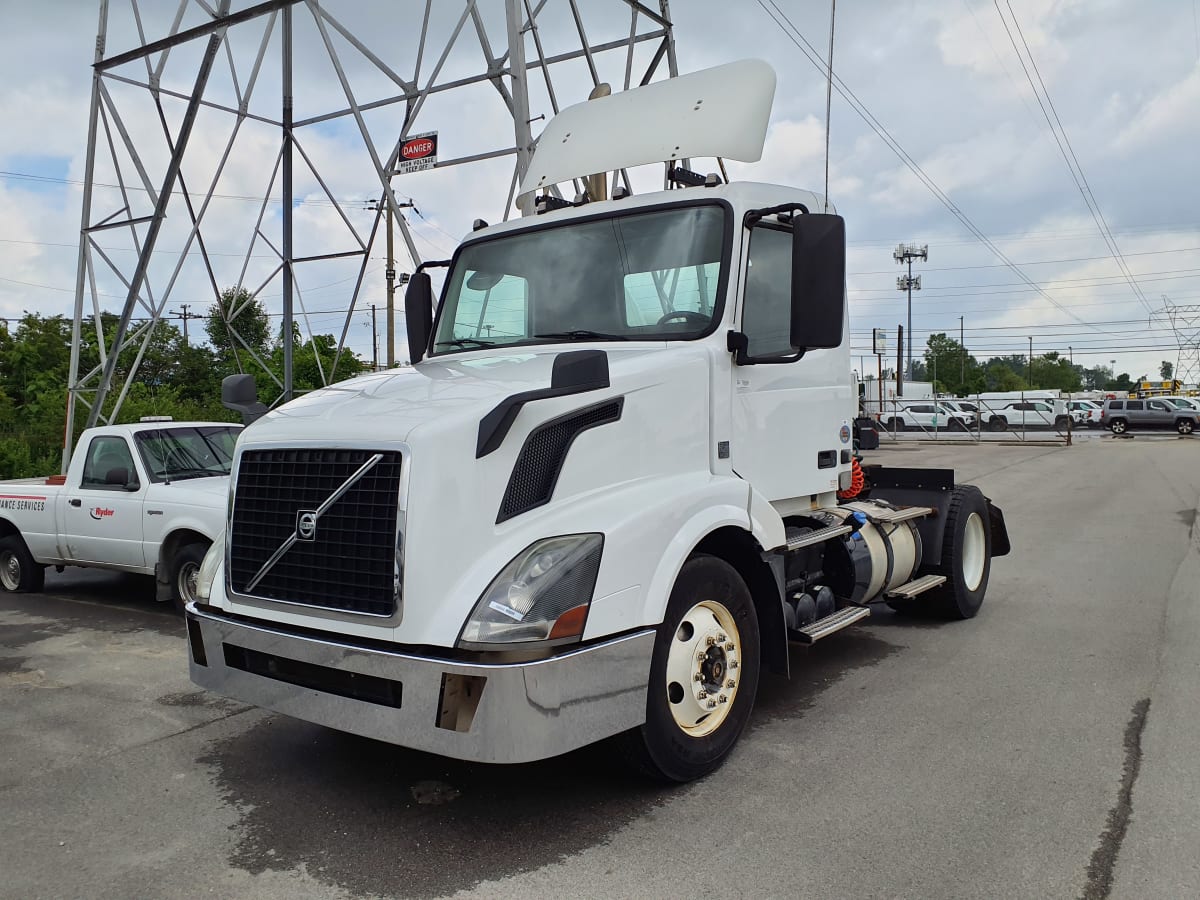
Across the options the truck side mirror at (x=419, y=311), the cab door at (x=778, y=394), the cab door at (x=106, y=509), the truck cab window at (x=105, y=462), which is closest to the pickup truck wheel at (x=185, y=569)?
the cab door at (x=106, y=509)

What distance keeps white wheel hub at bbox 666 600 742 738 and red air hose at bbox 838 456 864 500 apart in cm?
194

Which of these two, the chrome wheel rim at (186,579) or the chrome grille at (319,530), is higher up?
the chrome grille at (319,530)

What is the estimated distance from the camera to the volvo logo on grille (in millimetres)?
3705

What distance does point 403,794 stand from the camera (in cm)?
407

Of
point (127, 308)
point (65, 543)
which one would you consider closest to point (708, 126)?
point (65, 543)

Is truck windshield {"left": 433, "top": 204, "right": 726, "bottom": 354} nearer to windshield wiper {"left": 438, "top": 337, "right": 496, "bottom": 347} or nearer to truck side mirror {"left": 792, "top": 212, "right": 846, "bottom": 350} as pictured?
windshield wiper {"left": 438, "top": 337, "right": 496, "bottom": 347}

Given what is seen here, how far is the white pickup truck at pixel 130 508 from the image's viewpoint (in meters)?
7.55

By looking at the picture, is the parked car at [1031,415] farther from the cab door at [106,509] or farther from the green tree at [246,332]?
the cab door at [106,509]

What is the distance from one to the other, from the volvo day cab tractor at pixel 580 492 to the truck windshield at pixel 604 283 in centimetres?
1

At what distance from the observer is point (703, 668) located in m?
4.13

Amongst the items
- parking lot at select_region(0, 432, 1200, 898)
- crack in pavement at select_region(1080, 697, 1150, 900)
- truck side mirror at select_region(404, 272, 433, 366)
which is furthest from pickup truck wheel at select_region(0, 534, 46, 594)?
crack in pavement at select_region(1080, 697, 1150, 900)

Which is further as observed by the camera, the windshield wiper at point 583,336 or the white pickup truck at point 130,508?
the white pickup truck at point 130,508

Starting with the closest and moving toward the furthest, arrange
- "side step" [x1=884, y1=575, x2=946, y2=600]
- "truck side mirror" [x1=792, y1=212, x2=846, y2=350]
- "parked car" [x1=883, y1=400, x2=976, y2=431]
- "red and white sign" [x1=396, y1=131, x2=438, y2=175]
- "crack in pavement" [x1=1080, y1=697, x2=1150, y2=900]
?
"crack in pavement" [x1=1080, y1=697, x2=1150, y2=900], "truck side mirror" [x1=792, y1=212, x2=846, y2=350], "side step" [x1=884, y1=575, x2=946, y2=600], "red and white sign" [x1=396, y1=131, x2=438, y2=175], "parked car" [x1=883, y1=400, x2=976, y2=431]

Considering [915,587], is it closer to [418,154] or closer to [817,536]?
[817,536]
